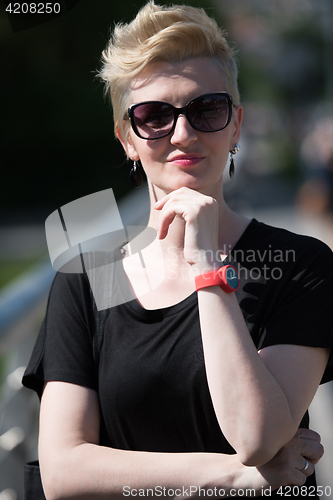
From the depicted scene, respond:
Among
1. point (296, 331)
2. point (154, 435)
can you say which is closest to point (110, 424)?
point (154, 435)

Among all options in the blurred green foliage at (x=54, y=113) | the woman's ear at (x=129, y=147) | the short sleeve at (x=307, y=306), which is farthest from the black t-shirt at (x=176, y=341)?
the blurred green foliage at (x=54, y=113)

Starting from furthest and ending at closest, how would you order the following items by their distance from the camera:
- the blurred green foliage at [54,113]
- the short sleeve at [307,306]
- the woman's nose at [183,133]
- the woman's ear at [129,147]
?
1. the blurred green foliage at [54,113]
2. the woman's ear at [129,147]
3. the woman's nose at [183,133]
4. the short sleeve at [307,306]

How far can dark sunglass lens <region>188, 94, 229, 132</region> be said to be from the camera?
161cm

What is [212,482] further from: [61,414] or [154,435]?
[61,414]

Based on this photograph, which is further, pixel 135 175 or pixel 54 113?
pixel 54 113

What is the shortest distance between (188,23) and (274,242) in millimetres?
757

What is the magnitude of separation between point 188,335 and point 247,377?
27 centimetres

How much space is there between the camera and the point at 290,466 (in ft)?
4.70

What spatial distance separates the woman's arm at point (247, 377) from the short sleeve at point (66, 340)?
1.43 ft

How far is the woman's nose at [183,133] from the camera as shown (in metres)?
1.61

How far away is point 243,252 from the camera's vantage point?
1.67 m

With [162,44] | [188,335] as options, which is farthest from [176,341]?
[162,44]

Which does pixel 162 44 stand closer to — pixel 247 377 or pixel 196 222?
pixel 196 222

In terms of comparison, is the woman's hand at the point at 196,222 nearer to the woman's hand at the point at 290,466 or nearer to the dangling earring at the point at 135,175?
the dangling earring at the point at 135,175
